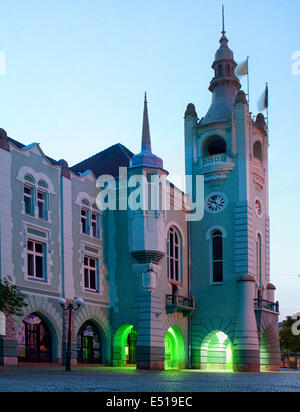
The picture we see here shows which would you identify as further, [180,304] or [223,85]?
[223,85]

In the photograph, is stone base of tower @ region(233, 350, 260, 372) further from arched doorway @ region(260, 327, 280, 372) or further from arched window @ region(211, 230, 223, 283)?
arched window @ region(211, 230, 223, 283)

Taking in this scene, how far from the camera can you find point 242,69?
166ft

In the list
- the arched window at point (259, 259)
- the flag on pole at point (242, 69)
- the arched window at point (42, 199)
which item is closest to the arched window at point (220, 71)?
the flag on pole at point (242, 69)

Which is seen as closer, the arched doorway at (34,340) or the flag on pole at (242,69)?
the arched doorway at (34,340)

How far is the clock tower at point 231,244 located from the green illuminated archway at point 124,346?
16.0ft

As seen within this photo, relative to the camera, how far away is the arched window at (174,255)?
44.7 meters

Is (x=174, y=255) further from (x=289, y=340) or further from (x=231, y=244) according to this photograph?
(x=289, y=340)

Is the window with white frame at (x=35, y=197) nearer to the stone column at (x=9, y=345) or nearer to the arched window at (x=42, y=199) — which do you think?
the arched window at (x=42, y=199)

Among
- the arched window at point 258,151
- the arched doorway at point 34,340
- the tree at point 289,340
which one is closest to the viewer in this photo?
the arched doorway at point 34,340

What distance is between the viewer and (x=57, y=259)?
37.2 meters

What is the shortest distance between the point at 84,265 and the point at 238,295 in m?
11.5

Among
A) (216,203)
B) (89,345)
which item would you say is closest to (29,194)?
(89,345)

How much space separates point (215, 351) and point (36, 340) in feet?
53.5
